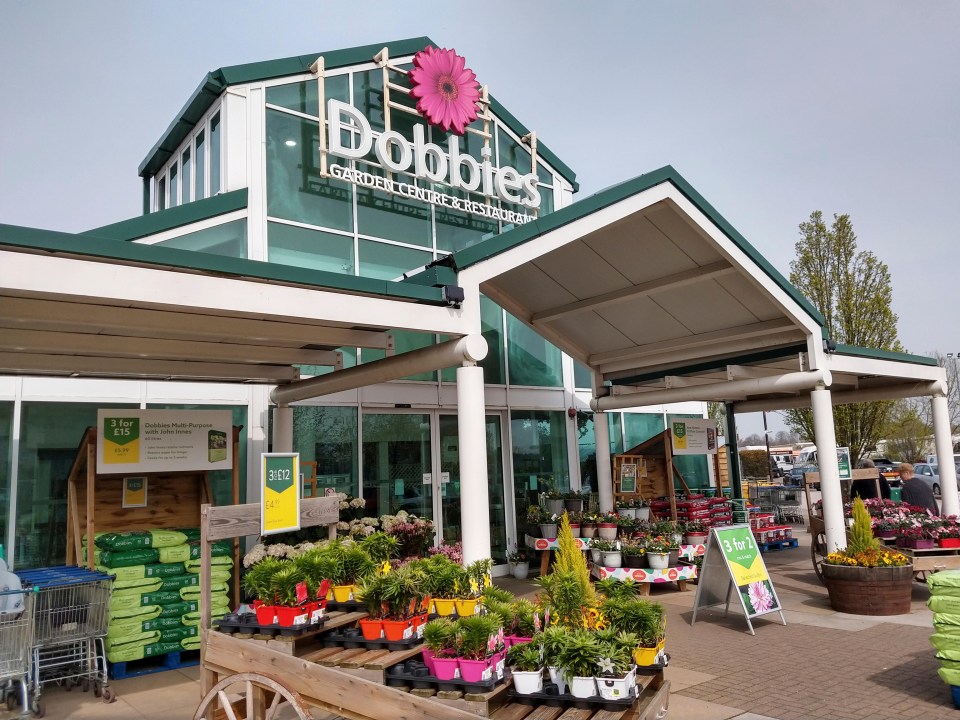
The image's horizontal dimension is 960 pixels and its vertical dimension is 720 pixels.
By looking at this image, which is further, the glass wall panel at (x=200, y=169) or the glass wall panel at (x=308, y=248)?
the glass wall panel at (x=200, y=169)

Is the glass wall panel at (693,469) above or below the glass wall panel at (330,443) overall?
below

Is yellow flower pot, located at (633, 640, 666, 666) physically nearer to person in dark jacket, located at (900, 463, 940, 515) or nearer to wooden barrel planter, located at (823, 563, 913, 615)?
wooden barrel planter, located at (823, 563, 913, 615)

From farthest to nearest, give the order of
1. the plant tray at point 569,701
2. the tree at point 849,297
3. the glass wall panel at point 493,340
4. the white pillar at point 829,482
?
the tree at point 849,297
the glass wall panel at point 493,340
the white pillar at point 829,482
the plant tray at point 569,701

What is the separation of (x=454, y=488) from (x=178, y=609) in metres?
4.97

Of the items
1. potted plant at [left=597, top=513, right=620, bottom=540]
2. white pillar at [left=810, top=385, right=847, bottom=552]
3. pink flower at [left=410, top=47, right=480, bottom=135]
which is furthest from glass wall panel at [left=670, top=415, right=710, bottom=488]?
pink flower at [left=410, top=47, right=480, bottom=135]

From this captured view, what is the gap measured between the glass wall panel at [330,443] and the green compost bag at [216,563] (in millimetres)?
1973

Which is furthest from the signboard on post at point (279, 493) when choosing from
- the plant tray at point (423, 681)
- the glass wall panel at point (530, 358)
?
the glass wall panel at point (530, 358)

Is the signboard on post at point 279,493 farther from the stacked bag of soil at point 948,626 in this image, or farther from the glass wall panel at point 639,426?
the glass wall panel at point 639,426

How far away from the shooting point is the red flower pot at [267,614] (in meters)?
4.55

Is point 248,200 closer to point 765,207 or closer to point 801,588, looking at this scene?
point 801,588

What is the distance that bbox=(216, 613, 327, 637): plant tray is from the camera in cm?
443

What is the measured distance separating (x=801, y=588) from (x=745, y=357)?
350 centimetres

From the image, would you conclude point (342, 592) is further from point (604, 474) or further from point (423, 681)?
point (604, 474)

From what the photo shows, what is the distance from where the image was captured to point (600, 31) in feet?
37.2
